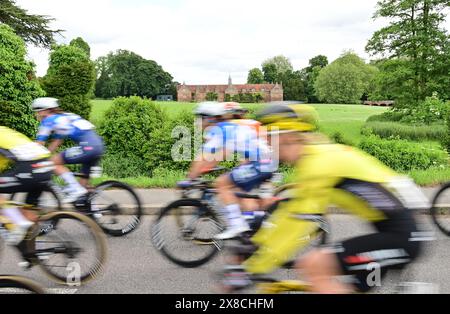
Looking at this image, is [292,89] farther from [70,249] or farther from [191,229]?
[70,249]

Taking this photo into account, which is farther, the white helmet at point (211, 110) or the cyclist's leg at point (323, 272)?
the white helmet at point (211, 110)

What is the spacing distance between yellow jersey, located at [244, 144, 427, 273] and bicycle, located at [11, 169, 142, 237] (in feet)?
12.0

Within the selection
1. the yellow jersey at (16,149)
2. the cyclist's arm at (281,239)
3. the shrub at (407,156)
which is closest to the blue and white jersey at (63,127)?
the yellow jersey at (16,149)

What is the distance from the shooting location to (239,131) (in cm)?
539

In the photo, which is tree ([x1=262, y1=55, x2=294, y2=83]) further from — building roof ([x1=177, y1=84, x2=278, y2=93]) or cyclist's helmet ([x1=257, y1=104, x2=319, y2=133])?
cyclist's helmet ([x1=257, y1=104, x2=319, y2=133])

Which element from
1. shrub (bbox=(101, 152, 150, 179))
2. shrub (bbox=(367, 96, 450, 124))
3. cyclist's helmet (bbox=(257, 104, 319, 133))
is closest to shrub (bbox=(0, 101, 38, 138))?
shrub (bbox=(101, 152, 150, 179))

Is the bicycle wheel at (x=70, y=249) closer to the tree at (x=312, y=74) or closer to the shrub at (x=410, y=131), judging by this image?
the shrub at (x=410, y=131)

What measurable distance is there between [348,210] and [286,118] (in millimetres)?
889

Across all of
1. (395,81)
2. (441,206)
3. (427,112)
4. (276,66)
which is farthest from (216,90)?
(441,206)

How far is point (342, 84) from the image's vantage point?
77812mm

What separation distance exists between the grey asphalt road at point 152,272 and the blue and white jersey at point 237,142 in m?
1.39

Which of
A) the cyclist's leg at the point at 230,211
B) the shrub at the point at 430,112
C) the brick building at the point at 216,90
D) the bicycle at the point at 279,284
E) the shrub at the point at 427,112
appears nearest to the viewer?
the bicycle at the point at 279,284

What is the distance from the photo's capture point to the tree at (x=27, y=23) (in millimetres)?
27364
